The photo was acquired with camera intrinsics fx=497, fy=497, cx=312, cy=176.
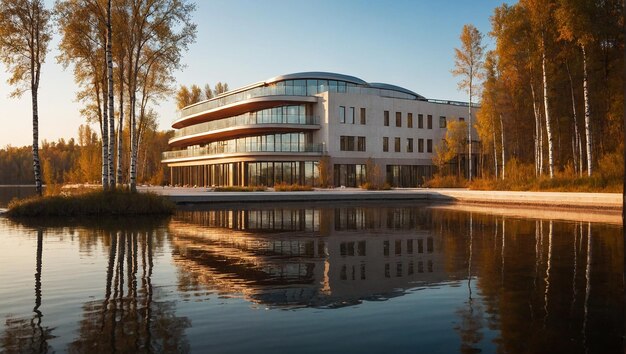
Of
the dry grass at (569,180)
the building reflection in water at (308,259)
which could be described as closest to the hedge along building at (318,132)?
the dry grass at (569,180)

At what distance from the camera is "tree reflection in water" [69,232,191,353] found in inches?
202

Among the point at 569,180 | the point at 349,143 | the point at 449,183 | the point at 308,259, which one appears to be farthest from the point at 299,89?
the point at 308,259

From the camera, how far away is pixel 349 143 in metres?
46.9

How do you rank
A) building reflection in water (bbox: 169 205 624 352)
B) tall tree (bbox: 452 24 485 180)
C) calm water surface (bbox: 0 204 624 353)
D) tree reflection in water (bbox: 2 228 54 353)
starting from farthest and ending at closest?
tall tree (bbox: 452 24 485 180)
building reflection in water (bbox: 169 205 624 352)
calm water surface (bbox: 0 204 624 353)
tree reflection in water (bbox: 2 228 54 353)

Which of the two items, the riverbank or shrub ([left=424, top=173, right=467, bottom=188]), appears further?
shrub ([left=424, top=173, right=467, bottom=188])

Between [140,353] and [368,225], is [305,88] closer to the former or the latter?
[368,225]

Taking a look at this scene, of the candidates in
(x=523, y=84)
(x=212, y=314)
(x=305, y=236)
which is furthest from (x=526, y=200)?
(x=212, y=314)

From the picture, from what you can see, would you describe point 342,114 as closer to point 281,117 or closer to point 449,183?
point 281,117

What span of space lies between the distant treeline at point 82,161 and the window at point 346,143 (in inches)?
876

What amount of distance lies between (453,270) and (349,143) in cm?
3812

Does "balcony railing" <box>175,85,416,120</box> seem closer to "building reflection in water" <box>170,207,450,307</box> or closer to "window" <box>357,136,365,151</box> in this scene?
"window" <box>357,136,365,151</box>

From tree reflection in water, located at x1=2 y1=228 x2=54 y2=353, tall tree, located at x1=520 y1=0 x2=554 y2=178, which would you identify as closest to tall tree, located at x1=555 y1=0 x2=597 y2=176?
tall tree, located at x1=520 y1=0 x2=554 y2=178

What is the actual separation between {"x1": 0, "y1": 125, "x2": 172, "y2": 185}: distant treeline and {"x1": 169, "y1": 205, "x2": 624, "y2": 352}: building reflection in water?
18899mm

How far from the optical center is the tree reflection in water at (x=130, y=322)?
513 centimetres
